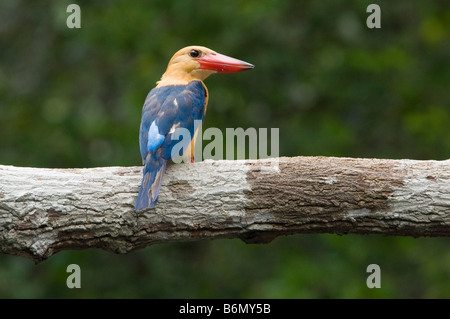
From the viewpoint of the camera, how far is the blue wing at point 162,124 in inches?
152

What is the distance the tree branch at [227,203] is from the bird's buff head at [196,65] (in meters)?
1.13

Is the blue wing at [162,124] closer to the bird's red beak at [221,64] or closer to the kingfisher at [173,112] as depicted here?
the kingfisher at [173,112]

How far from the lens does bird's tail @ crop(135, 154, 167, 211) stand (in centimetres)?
377

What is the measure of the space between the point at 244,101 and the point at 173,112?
10.4 feet

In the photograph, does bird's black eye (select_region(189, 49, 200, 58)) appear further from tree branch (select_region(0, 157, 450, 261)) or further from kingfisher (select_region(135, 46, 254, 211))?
tree branch (select_region(0, 157, 450, 261))

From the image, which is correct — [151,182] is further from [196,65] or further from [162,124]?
[196,65]

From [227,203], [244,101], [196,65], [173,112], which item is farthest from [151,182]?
[244,101]

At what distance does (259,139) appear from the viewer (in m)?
7.07

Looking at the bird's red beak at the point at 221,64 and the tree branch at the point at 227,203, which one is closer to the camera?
the tree branch at the point at 227,203

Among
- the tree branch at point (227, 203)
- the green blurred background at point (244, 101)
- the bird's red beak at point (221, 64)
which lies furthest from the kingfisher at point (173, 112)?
the green blurred background at point (244, 101)

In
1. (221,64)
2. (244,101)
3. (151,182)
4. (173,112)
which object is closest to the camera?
(151,182)

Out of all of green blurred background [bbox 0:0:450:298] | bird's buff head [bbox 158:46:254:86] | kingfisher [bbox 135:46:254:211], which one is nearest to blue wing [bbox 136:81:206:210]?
kingfisher [bbox 135:46:254:211]

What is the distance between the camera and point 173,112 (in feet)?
14.5

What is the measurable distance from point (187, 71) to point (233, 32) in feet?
8.24
